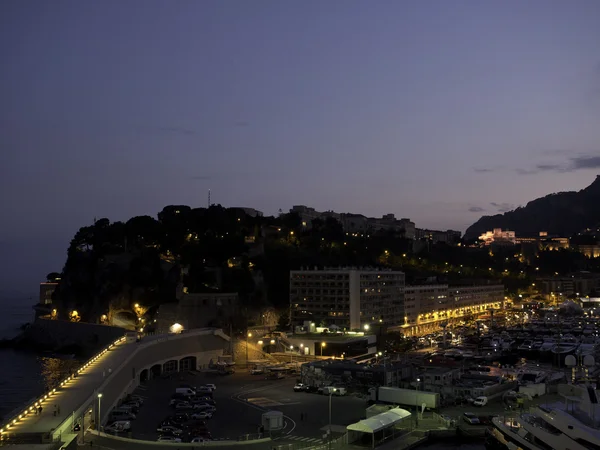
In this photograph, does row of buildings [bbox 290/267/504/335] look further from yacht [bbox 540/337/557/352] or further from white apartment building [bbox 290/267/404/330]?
yacht [bbox 540/337/557/352]

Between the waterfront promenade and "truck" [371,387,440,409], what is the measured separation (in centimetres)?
907

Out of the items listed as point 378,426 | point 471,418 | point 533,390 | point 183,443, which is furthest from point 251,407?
point 533,390

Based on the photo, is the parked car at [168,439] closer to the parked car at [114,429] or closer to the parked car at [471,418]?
the parked car at [114,429]

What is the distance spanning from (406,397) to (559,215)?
147 metres

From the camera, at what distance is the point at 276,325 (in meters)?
38.6

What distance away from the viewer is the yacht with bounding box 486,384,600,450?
43.1 ft

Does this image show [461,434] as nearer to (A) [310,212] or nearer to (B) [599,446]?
(B) [599,446]

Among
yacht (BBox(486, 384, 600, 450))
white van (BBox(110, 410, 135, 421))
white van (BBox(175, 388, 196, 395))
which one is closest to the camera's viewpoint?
yacht (BBox(486, 384, 600, 450))

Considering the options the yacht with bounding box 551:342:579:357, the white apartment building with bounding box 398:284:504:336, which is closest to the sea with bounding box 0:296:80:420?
the white apartment building with bounding box 398:284:504:336

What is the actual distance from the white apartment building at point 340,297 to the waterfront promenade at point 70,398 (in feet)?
58.6

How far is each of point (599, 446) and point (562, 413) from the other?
1366 millimetres

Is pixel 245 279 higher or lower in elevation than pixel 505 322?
higher

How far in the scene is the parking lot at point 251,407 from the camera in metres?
16.8

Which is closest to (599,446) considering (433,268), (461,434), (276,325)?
(461,434)
